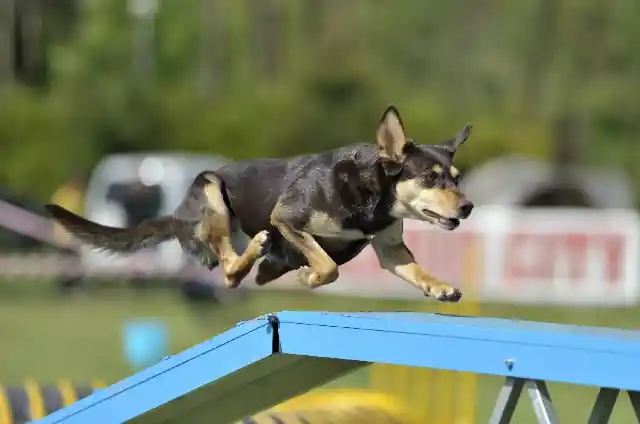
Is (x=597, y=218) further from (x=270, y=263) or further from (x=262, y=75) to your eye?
(x=262, y=75)

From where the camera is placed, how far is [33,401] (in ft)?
17.6

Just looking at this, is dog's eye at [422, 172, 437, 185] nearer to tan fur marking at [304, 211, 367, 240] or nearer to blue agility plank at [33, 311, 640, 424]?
tan fur marking at [304, 211, 367, 240]

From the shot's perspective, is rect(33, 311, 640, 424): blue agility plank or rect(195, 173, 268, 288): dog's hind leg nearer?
rect(33, 311, 640, 424): blue agility plank

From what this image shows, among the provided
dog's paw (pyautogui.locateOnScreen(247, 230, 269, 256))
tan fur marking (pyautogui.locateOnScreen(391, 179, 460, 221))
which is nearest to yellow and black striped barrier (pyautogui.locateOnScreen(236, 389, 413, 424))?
dog's paw (pyautogui.locateOnScreen(247, 230, 269, 256))

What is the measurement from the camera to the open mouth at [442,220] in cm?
363

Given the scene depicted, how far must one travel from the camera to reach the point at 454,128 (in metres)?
29.3

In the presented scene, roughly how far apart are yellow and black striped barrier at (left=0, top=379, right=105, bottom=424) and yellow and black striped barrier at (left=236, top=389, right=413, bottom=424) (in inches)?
35.7

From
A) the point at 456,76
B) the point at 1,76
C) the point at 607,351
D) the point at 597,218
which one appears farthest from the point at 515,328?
the point at 1,76

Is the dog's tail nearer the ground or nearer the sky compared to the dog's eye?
nearer the ground

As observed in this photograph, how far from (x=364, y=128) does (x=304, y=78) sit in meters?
2.01

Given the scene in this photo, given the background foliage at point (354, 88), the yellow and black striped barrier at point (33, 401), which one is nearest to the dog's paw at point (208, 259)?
the yellow and black striped barrier at point (33, 401)

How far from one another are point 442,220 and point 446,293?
0.87 ft

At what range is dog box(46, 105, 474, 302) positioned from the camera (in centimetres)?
370

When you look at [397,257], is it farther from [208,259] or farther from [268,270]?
[208,259]
